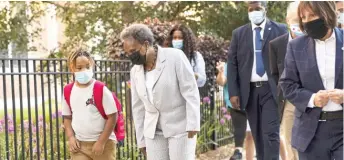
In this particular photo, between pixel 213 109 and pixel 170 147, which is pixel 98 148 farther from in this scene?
pixel 213 109

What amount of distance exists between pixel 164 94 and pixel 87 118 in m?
0.87

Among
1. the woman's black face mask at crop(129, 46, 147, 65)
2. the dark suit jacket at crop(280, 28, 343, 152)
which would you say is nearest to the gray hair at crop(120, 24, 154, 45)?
the woman's black face mask at crop(129, 46, 147, 65)

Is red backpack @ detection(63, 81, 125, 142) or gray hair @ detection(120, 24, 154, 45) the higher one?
gray hair @ detection(120, 24, 154, 45)

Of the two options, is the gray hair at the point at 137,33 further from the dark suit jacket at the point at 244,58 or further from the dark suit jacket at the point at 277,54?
the dark suit jacket at the point at 244,58

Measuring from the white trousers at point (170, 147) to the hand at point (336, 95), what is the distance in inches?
55.6

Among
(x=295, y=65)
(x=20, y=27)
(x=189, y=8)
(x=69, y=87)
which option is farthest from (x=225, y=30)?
(x=295, y=65)

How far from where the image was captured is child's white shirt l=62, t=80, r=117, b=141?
5102 mm

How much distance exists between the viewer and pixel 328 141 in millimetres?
3775

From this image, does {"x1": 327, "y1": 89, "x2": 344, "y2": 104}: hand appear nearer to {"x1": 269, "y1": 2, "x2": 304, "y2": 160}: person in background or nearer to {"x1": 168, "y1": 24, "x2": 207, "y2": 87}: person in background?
{"x1": 269, "y1": 2, "x2": 304, "y2": 160}: person in background

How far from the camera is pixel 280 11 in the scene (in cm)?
1460

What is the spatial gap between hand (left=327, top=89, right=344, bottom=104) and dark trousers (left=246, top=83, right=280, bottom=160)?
2.56 metres

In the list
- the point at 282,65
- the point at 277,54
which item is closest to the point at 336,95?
the point at 282,65

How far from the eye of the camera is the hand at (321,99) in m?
3.67

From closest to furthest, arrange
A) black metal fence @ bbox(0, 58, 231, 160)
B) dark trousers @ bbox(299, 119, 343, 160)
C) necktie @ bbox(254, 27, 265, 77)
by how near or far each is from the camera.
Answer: dark trousers @ bbox(299, 119, 343, 160) < necktie @ bbox(254, 27, 265, 77) < black metal fence @ bbox(0, 58, 231, 160)
